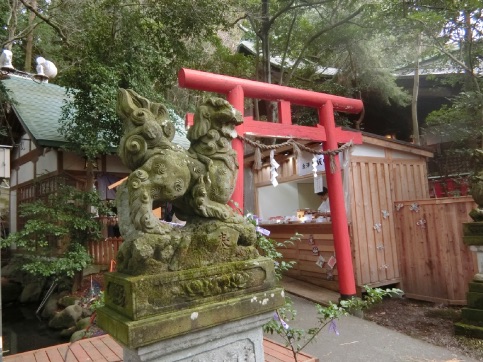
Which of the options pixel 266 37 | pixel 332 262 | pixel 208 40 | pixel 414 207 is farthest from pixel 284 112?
pixel 266 37

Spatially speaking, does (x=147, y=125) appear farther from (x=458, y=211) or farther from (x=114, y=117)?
(x=458, y=211)

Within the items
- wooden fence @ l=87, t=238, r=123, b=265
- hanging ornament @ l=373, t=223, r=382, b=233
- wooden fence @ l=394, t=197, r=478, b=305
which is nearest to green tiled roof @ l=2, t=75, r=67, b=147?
wooden fence @ l=87, t=238, r=123, b=265

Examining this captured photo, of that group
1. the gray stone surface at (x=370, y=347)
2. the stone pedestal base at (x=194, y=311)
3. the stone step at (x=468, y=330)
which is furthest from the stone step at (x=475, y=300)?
the stone pedestal base at (x=194, y=311)

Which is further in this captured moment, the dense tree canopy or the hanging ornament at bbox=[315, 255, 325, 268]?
the dense tree canopy

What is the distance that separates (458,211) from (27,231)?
358 inches

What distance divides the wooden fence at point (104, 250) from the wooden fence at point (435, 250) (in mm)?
7391

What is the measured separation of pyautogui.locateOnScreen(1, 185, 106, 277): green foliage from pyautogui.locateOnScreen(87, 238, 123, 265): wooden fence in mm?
1102

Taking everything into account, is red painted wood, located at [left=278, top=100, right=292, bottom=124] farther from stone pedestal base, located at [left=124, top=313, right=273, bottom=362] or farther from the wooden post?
stone pedestal base, located at [left=124, top=313, right=273, bottom=362]

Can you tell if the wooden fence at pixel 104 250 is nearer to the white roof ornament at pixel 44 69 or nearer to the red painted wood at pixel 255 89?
the white roof ornament at pixel 44 69

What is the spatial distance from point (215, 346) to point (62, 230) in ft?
21.5

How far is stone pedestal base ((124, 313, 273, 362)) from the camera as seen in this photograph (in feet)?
6.39

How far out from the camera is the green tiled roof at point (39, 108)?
959 centimetres

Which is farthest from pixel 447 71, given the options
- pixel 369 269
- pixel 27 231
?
pixel 27 231

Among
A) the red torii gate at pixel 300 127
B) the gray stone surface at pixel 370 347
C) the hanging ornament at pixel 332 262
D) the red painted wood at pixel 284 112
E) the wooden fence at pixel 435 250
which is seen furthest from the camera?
the hanging ornament at pixel 332 262
